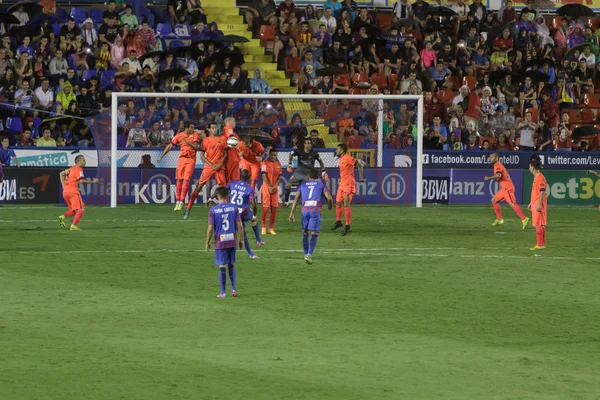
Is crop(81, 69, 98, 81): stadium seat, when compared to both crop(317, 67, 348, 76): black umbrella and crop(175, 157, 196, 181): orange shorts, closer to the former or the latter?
crop(175, 157, 196, 181): orange shorts

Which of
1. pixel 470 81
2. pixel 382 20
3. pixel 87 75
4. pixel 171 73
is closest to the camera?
pixel 87 75

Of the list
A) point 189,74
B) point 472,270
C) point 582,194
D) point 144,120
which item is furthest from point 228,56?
point 472,270

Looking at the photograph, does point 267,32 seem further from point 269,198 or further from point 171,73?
point 269,198

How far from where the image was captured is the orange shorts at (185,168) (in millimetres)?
27562

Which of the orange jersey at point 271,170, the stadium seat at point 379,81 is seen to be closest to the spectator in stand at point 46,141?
the orange jersey at point 271,170

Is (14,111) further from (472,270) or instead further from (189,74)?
(472,270)

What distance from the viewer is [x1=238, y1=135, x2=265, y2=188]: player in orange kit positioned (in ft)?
75.9

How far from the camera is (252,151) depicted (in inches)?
912

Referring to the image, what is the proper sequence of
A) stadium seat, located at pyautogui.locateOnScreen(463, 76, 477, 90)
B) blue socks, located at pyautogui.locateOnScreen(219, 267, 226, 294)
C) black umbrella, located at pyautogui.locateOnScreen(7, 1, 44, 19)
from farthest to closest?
stadium seat, located at pyautogui.locateOnScreen(463, 76, 477, 90) < black umbrella, located at pyautogui.locateOnScreen(7, 1, 44, 19) < blue socks, located at pyautogui.locateOnScreen(219, 267, 226, 294)

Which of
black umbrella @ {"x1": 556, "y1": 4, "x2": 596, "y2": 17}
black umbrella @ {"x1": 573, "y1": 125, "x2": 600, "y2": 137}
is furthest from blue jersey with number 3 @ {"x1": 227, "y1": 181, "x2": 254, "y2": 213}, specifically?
black umbrella @ {"x1": 556, "y1": 4, "x2": 596, "y2": 17}

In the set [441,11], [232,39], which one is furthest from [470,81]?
[232,39]

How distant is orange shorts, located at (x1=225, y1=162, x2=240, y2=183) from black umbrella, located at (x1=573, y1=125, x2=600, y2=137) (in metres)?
16.4

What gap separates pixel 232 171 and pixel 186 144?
450 cm

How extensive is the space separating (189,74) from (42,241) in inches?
489
